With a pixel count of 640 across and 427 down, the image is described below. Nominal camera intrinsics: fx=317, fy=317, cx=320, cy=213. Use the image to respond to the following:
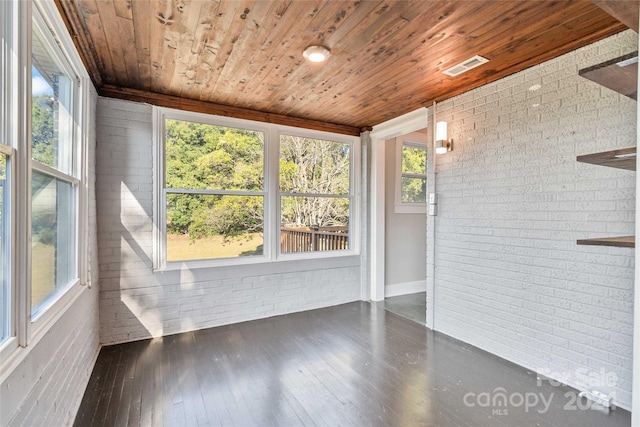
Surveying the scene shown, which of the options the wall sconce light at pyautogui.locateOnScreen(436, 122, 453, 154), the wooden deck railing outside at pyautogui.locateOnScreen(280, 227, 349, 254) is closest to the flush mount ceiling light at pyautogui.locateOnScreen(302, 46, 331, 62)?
the wall sconce light at pyautogui.locateOnScreen(436, 122, 453, 154)

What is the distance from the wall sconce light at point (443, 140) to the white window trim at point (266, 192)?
1508 mm

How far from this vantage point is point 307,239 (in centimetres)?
436

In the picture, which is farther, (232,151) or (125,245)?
(232,151)

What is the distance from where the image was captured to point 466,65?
8.72 ft

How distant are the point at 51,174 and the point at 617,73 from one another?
2.77 metres

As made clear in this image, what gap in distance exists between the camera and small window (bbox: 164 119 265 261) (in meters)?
3.48

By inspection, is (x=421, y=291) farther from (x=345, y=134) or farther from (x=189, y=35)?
(x=189, y=35)

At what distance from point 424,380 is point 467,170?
6.55 feet

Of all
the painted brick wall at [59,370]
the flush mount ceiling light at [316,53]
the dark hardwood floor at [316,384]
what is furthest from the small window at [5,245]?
the flush mount ceiling light at [316,53]

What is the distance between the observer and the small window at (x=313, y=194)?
4.16 metres

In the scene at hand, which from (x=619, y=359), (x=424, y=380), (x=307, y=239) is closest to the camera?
(x=619, y=359)

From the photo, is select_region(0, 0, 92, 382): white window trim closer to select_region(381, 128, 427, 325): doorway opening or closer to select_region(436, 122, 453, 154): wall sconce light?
select_region(436, 122, 453, 154): wall sconce light


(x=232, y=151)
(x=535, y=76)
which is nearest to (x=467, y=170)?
(x=535, y=76)

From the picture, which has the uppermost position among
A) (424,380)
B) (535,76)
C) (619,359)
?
(535,76)
